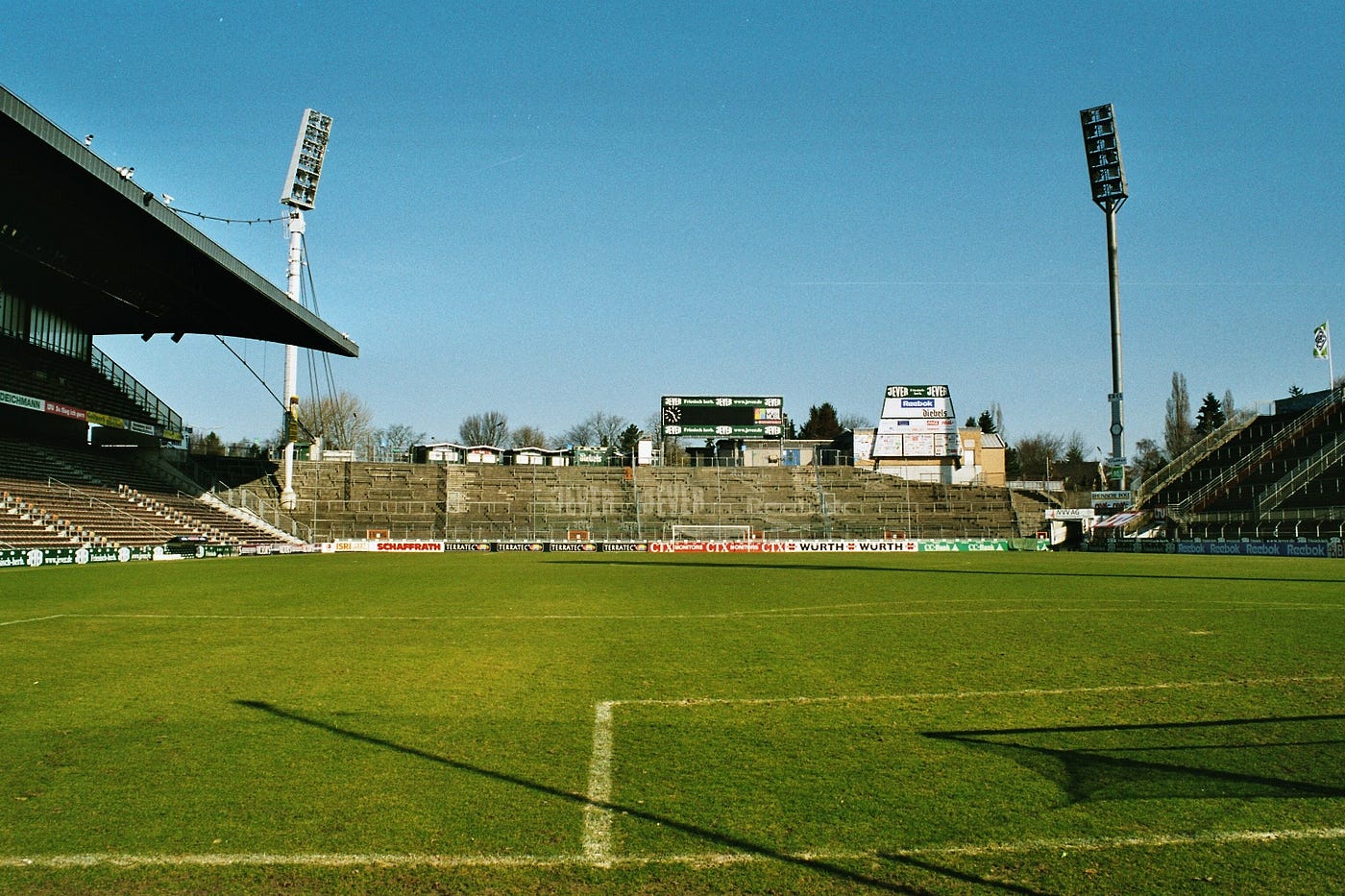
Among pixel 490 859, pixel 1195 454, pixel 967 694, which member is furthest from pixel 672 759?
pixel 1195 454

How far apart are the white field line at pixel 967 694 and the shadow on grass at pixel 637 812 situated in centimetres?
228

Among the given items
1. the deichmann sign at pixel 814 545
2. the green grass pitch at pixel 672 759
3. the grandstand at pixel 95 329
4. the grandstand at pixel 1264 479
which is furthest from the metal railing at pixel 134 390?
the grandstand at pixel 1264 479

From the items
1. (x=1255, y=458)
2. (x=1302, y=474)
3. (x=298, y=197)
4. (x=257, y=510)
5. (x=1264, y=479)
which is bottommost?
(x=257, y=510)

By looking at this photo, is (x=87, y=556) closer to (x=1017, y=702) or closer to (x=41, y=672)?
(x=41, y=672)

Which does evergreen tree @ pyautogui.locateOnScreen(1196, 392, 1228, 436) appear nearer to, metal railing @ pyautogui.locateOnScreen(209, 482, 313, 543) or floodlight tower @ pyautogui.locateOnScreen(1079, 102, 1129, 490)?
floodlight tower @ pyautogui.locateOnScreen(1079, 102, 1129, 490)

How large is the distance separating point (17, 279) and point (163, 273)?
7.67 metres

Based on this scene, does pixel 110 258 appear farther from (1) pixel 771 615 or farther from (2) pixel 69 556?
(1) pixel 771 615

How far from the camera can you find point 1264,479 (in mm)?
54656

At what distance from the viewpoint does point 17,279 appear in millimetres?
39062

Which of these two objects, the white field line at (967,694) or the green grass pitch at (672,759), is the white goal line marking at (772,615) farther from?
the white field line at (967,694)

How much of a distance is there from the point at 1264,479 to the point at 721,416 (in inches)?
1453

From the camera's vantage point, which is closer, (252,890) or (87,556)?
(252,890)

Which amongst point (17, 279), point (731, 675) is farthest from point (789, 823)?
point (17, 279)

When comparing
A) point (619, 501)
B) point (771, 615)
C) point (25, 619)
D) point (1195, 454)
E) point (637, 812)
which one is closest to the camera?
point (637, 812)
